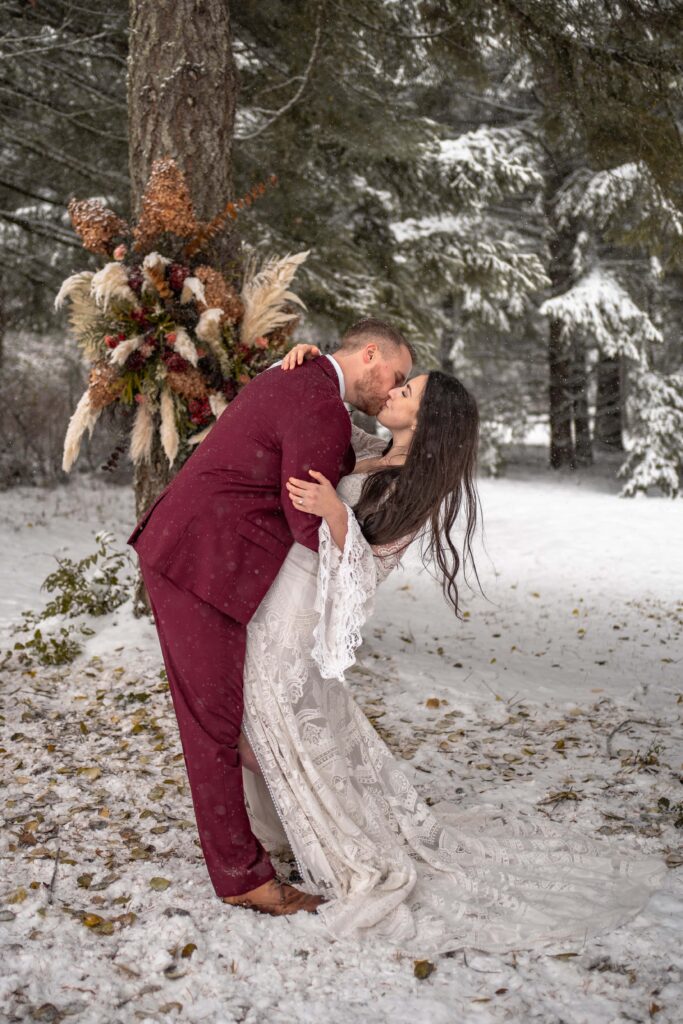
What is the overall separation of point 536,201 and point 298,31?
9487mm

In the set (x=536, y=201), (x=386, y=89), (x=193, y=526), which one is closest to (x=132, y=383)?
(x=193, y=526)

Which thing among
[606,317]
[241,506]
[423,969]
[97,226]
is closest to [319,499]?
[241,506]

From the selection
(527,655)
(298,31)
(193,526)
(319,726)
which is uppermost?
→ (298,31)

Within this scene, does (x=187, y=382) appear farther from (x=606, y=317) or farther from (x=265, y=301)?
(x=606, y=317)

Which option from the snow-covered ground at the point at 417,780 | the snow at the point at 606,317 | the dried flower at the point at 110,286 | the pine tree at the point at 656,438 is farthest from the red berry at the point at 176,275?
the snow at the point at 606,317

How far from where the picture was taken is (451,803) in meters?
3.83

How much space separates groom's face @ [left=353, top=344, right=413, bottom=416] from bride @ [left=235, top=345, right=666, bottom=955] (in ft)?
0.23

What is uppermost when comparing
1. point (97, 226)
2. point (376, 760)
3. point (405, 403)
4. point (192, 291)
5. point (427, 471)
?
point (97, 226)

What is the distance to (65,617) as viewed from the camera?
597 cm

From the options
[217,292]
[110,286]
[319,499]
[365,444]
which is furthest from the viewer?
[217,292]

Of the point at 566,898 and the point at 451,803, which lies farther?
the point at 451,803

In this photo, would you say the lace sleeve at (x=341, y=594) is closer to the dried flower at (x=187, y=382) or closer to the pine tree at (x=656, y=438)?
the dried flower at (x=187, y=382)

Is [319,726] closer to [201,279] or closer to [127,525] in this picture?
[201,279]

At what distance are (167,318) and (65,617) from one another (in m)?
2.47
